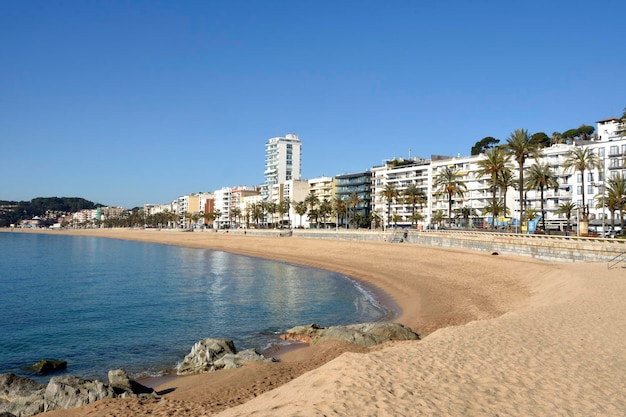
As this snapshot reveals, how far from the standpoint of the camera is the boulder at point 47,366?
17312mm

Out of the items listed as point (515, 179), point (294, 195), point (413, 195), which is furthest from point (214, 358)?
point (294, 195)

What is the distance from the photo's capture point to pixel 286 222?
178875mm

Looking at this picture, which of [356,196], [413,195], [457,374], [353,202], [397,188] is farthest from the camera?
[356,196]

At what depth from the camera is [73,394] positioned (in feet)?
40.0

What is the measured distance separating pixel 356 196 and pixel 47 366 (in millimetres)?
125153

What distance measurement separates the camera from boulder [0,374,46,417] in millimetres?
11852

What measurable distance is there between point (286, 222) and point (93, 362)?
160 metres

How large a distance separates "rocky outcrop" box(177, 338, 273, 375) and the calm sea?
1105mm

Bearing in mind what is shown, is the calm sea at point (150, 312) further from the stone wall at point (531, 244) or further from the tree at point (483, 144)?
the tree at point (483, 144)

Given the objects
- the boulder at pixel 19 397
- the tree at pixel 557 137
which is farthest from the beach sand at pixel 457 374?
the tree at pixel 557 137

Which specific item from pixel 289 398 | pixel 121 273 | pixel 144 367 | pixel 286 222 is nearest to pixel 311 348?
pixel 144 367

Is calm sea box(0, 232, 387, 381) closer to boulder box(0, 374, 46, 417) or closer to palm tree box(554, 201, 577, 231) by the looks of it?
boulder box(0, 374, 46, 417)

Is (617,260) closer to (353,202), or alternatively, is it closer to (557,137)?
(353,202)

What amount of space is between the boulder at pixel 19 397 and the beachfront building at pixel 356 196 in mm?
123557
